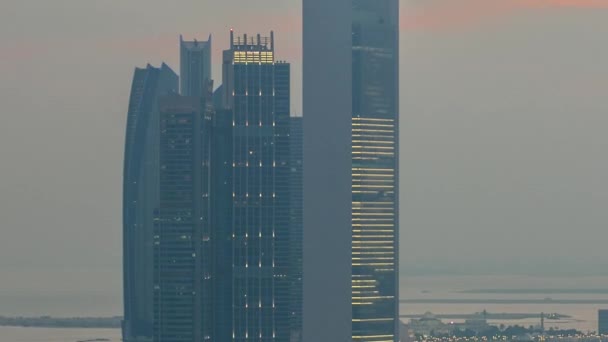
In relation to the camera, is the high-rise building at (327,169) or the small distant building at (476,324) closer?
the high-rise building at (327,169)

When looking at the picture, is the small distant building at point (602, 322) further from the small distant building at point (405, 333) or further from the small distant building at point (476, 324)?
the small distant building at point (405, 333)

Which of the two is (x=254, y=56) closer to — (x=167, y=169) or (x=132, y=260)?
(x=167, y=169)

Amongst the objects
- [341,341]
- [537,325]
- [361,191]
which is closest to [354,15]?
[361,191]

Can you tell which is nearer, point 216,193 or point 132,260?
point 216,193

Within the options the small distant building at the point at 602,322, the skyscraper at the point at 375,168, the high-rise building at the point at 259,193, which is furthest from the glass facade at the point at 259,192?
the small distant building at the point at 602,322

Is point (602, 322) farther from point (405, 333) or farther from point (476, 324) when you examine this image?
point (405, 333)
